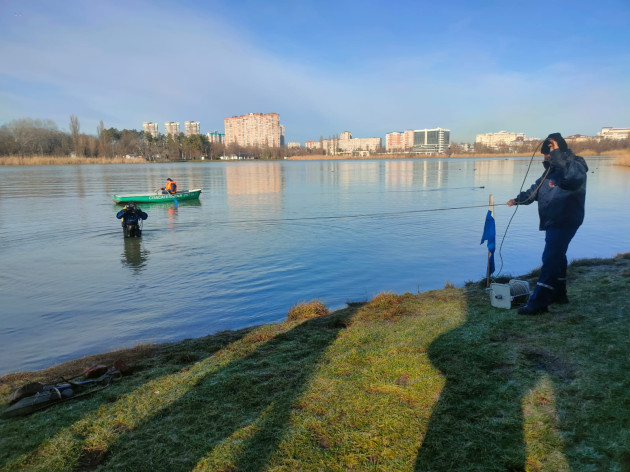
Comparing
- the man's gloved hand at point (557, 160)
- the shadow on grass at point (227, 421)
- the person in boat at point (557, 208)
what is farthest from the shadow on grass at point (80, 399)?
the man's gloved hand at point (557, 160)

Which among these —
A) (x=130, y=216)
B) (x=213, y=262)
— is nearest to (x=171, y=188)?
(x=130, y=216)

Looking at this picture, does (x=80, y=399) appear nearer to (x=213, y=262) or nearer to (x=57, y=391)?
(x=57, y=391)

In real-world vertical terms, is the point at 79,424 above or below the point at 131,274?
above

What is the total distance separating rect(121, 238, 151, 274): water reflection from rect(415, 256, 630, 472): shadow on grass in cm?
1110

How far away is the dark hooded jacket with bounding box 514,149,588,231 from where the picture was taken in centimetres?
574

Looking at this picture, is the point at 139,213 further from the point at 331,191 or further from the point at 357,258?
the point at 331,191

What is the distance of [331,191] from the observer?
124ft

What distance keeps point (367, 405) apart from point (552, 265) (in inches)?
152

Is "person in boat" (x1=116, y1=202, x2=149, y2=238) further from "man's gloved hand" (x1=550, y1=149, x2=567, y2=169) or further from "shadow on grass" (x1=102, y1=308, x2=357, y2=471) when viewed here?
"man's gloved hand" (x1=550, y1=149, x2=567, y2=169)

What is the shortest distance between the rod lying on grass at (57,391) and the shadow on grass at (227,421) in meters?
1.24

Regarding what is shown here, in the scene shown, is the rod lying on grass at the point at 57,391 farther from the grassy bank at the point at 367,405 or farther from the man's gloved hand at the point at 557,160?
the man's gloved hand at the point at 557,160

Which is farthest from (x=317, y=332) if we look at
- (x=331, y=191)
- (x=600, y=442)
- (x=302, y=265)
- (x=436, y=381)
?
(x=331, y=191)

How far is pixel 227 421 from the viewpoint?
3.81 m

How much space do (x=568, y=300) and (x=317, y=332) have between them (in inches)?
157
